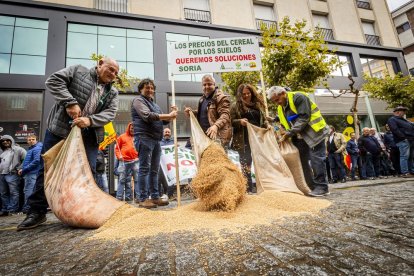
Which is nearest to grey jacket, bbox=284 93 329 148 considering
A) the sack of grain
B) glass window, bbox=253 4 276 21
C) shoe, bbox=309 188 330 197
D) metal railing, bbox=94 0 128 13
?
shoe, bbox=309 188 330 197

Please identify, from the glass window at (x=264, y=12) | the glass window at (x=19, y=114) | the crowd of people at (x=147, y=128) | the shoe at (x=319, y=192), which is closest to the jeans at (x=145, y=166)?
the crowd of people at (x=147, y=128)

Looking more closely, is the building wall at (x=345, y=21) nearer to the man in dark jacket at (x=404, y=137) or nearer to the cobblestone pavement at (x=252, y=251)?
the man in dark jacket at (x=404, y=137)

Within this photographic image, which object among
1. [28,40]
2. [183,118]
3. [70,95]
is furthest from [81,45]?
[70,95]

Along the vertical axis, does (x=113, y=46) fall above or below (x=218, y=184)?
above

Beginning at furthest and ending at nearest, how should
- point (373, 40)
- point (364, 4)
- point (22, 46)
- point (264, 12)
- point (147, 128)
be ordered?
point (364, 4) → point (373, 40) → point (264, 12) → point (22, 46) → point (147, 128)

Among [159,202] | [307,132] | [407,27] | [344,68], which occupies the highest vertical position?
[407,27]

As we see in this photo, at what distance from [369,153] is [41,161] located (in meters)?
9.38

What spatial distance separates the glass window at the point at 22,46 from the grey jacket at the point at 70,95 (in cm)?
872

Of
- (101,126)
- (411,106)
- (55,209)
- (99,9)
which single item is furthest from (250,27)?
(55,209)

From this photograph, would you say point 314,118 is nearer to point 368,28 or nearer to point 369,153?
point 369,153

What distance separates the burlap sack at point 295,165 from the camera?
11.9ft

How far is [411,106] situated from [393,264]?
1755cm

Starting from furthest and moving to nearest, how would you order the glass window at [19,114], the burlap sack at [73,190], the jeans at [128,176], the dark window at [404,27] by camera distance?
1. the dark window at [404,27]
2. the glass window at [19,114]
3. the jeans at [128,176]
4. the burlap sack at [73,190]

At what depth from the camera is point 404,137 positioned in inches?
247
